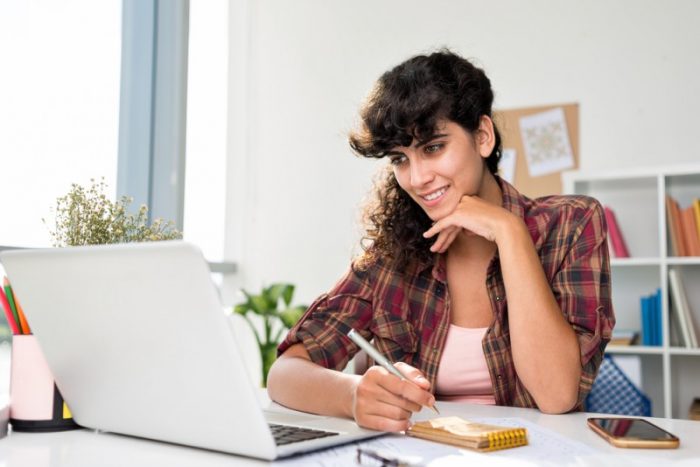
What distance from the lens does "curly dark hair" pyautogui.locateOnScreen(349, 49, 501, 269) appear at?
1.38m

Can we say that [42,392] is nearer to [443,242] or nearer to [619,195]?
[443,242]

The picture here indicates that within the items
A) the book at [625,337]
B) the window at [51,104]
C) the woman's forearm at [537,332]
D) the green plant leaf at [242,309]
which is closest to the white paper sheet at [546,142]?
the book at [625,337]

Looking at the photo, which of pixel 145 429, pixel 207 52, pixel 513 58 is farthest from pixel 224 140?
pixel 145 429

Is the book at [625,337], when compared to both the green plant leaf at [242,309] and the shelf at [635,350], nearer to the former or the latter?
the shelf at [635,350]

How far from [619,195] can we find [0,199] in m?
2.42

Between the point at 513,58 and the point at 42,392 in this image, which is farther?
the point at 513,58

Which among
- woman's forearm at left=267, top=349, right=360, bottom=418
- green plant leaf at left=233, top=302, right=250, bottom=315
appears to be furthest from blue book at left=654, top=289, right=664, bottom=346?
woman's forearm at left=267, top=349, right=360, bottom=418

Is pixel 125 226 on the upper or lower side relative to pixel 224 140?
lower

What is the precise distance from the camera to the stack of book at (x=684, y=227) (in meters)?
2.82

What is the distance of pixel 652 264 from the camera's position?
9.61ft

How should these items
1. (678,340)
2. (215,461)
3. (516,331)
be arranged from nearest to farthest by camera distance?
(215,461) < (516,331) < (678,340)

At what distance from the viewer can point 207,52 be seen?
3904 millimetres

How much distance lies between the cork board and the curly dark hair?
1.84m

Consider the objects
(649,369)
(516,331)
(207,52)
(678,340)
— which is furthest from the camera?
(207,52)
